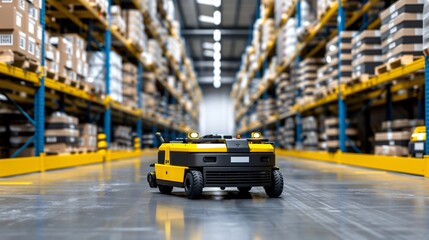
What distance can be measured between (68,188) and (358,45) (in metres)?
6.89

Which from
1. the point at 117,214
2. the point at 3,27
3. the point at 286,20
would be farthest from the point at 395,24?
the point at 286,20

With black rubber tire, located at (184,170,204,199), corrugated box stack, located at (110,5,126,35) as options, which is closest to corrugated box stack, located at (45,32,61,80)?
corrugated box stack, located at (110,5,126,35)

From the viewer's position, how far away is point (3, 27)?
752 centimetres

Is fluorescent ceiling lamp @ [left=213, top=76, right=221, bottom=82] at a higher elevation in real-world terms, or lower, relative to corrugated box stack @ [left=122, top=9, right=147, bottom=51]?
higher

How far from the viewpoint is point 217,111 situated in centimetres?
4712

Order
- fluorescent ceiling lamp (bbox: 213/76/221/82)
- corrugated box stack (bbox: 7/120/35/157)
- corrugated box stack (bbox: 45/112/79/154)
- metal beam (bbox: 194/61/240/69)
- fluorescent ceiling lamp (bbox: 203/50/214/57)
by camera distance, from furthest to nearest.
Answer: fluorescent ceiling lamp (bbox: 213/76/221/82) < metal beam (bbox: 194/61/240/69) < fluorescent ceiling lamp (bbox: 203/50/214/57) < corrugated box stack (bbox: 45/112/79/154) < corrugated box stack (bbox: 7/120/35/157)

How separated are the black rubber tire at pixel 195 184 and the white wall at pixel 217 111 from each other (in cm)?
4196

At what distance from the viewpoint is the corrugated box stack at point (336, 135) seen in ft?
41.0

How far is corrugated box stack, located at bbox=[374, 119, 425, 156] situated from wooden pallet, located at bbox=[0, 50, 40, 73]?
19.3ft

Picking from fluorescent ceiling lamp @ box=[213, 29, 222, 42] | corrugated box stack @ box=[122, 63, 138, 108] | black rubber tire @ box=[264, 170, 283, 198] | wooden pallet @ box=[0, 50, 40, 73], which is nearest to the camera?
black rubber tire @ box=[264, 170, 283, 198]

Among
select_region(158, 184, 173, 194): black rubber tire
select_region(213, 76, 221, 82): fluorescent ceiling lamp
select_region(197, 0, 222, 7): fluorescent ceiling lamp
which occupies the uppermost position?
select_region(197, 0, 222, 7): fluorescent ceiling lamp

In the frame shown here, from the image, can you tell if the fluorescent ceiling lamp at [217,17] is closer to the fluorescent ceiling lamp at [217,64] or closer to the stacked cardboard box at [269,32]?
the stacked cardboard box at [269,32]

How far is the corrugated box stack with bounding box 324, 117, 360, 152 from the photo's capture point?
41.0 feet

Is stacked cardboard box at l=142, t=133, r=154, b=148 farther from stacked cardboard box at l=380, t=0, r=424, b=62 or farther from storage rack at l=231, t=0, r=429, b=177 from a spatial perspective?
stacked cardboard box at l=380, t=0, r=424, b=62
